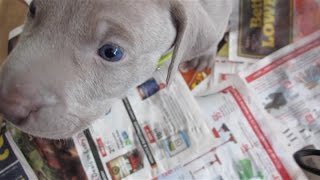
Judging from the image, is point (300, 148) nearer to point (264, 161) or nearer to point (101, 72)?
point (264, 161)

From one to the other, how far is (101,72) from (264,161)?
3.00 feet

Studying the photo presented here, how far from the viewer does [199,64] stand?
1961mm

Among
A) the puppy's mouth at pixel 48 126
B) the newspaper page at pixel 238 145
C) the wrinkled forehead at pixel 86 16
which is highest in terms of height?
the wrinkled forehead at pixel 86 16

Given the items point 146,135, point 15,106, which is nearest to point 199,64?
point 146,135

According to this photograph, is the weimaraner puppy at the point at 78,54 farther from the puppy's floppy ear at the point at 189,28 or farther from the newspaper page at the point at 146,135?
the newspaper page at the point at 146,135

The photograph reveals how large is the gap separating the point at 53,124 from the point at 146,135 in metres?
0.70

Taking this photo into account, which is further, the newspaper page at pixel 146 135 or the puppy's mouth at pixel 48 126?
the newspaper page at pixel 146 135

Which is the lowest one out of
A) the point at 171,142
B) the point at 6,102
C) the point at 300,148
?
the point at 300,148

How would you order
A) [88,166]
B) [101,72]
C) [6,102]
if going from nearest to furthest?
[6,102]
[101,72]
[88,166]

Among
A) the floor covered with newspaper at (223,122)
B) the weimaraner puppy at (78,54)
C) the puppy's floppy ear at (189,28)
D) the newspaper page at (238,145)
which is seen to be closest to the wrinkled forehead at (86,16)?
the weimaraner puppy at (78,54)

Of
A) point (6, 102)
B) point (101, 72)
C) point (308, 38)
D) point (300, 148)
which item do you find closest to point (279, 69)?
point (308, 38)

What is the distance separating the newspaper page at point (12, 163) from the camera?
1821mm

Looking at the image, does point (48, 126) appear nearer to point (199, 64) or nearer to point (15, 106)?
point (15, 106)

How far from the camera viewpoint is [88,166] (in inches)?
72.2
